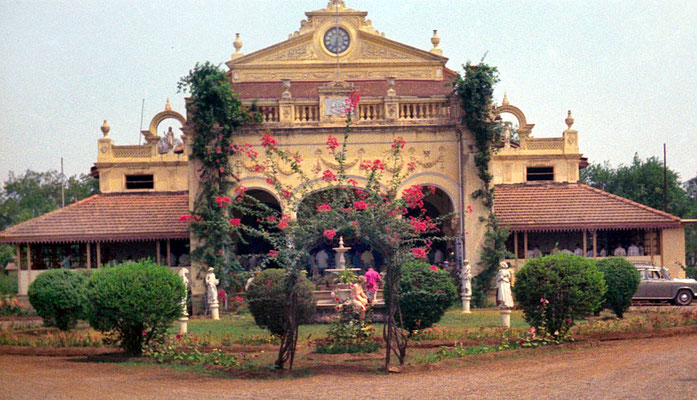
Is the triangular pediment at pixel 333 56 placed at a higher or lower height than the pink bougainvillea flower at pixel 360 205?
higher

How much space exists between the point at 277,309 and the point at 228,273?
906 cm

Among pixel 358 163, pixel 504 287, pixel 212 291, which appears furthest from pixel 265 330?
pixel 358 163

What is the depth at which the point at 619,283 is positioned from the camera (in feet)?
61.6

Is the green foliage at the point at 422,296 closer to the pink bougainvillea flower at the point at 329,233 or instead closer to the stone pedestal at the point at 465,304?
the pink bougainvillea flower at the point at 329,233

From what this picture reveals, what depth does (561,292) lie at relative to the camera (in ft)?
47.9

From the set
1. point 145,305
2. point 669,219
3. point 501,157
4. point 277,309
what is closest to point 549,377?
point 277,309

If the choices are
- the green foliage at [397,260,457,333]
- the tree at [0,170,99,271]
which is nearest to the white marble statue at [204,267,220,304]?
the green foliage at [397,260,457,333]

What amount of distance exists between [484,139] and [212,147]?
8364 millimetres

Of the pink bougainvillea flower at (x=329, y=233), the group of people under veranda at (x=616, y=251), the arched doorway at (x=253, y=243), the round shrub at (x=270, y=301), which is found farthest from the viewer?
the arched doorway at (x=253, y=243)

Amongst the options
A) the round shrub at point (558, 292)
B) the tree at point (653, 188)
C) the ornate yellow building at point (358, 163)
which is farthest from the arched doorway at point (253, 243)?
the tree at point (653, 188)

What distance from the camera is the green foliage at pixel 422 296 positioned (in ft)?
51.0

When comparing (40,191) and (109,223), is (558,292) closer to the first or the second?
(109,223)

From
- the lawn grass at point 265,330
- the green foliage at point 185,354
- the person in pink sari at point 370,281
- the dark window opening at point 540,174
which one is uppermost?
the dark window opening at point 540,174

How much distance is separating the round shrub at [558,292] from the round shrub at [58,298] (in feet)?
32.7
